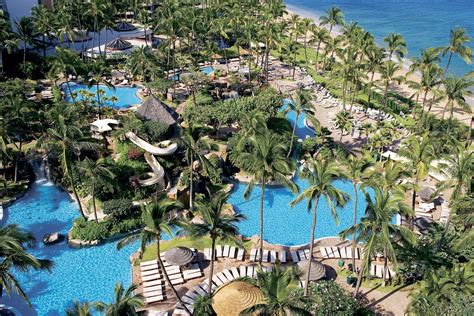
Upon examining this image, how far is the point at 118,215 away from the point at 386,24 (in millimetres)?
105626

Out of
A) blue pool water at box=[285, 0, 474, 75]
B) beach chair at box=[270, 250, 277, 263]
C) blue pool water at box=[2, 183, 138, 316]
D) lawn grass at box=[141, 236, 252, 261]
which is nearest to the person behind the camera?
blue pool water at box=[2, 183, 138, 316]

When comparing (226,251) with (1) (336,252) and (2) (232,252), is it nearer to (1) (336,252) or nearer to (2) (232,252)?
(2) (232,252)

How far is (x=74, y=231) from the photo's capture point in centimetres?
3562

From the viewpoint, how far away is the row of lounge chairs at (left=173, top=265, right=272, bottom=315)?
29.1 meters

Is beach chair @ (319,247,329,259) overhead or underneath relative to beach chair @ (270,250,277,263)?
overhead

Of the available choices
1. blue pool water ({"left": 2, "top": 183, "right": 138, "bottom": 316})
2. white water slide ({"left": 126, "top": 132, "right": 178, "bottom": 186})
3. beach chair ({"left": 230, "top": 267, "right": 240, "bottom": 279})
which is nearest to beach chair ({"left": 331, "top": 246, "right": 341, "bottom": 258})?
beach chair ({"left": 230, "top": 267, "right": 240, "bottom": 279})

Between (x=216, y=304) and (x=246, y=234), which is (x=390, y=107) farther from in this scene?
(x=216, y=304)

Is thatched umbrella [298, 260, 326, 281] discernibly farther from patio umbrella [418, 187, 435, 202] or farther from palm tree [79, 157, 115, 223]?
palm tree [79, 157, 115, 223]

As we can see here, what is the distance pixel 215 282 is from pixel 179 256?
10.3ft

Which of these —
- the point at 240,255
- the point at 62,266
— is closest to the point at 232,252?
the point at 240,255

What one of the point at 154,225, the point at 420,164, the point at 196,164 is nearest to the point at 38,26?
the point at 196,164

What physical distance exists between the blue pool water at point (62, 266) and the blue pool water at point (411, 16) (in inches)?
2841

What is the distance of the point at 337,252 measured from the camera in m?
34.4

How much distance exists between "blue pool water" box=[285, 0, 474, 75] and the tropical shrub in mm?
68564
